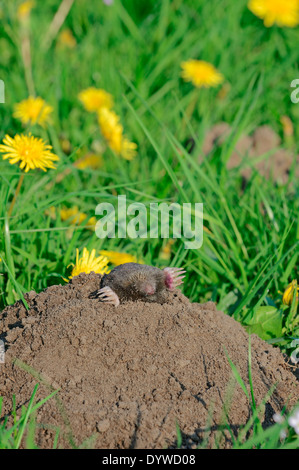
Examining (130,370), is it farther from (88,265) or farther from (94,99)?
(94,99)

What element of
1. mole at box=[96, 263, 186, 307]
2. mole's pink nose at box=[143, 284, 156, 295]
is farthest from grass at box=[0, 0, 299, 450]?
mole's pink nose at box=[143, 284, 156, 295]

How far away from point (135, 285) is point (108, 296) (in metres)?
0.13

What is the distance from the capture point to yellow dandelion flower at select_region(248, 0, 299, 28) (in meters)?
4.83

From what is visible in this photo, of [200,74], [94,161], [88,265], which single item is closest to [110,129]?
[94,161]

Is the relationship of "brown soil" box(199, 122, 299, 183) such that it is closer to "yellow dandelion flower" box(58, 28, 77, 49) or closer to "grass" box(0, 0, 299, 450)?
"grass" box(0, 0, 299, 450)

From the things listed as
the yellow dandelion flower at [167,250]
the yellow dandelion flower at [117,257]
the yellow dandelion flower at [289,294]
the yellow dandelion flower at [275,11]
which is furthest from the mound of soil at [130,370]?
the yellow dandelion flower at [275,11]

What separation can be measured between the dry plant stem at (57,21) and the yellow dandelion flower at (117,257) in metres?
2.53

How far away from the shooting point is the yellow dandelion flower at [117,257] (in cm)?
284

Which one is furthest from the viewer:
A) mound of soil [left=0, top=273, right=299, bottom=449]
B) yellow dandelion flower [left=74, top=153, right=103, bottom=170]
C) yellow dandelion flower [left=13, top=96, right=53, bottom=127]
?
yellow dandelion flower [left=74, top=153, right=103, bottom=170]

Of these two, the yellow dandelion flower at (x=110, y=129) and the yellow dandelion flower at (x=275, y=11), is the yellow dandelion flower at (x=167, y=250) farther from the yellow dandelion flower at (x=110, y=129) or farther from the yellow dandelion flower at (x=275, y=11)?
the yellow dandelion flower at (x=275, y=11)

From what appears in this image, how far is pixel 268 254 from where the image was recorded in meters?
2.94

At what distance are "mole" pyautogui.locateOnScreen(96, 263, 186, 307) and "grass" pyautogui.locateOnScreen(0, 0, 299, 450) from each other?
14.2 inches

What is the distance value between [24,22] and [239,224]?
7.64 feet
